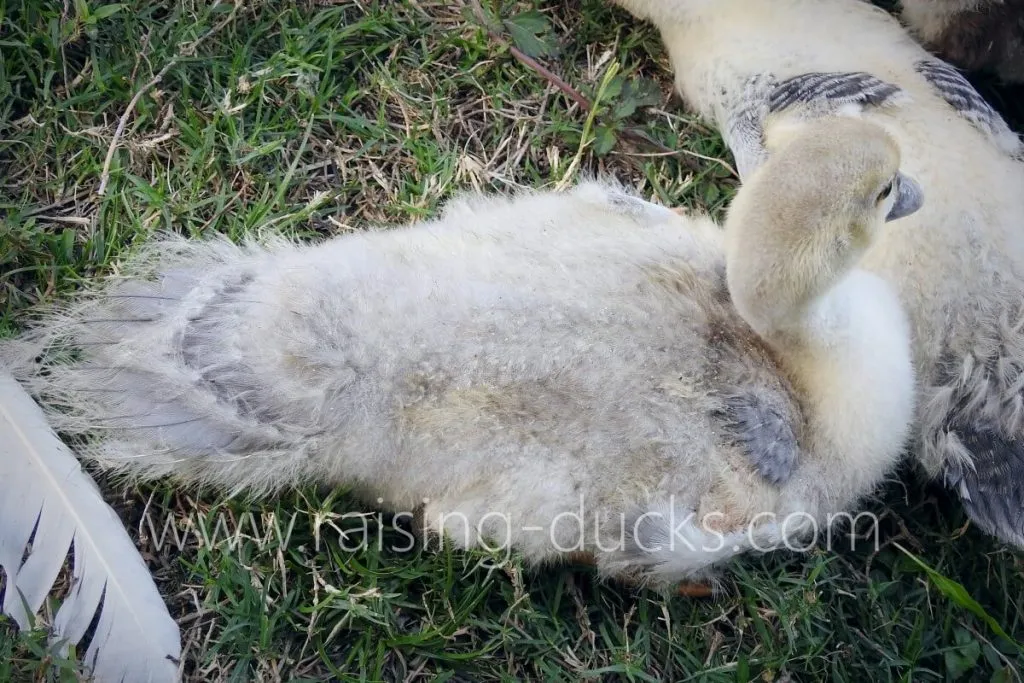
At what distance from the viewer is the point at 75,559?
2.31 m

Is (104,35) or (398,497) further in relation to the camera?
(104,35)

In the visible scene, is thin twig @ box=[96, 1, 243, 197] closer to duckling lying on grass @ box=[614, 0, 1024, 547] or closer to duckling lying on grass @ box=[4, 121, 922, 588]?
duckling lying on grass @ box=[4, 121, 922, 588]

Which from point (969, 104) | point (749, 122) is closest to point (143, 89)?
point (749, 122)

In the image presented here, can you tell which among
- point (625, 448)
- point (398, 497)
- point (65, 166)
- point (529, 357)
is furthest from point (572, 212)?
point (65, 166)

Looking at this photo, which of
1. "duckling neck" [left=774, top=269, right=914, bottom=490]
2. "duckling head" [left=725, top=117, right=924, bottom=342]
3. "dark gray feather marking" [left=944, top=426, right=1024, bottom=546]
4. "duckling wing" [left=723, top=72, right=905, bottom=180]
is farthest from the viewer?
"duckling wing" [left=723, top=72, right=905, bottom=180]

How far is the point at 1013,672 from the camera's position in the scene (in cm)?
243

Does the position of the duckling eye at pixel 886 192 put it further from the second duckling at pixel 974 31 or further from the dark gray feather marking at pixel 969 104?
the second duckling at pixel 974 31

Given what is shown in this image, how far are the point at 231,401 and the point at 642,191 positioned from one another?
4.76ft

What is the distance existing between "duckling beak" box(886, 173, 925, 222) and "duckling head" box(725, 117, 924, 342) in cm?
7

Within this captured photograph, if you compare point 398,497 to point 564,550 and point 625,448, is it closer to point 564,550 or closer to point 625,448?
point 564,550

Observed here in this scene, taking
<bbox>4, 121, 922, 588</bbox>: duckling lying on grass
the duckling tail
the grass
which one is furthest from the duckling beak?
the duckling tail

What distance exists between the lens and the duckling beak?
214 cm

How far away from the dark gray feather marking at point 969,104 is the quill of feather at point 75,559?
2.47 metres

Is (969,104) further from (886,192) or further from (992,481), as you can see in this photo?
(992,481)
